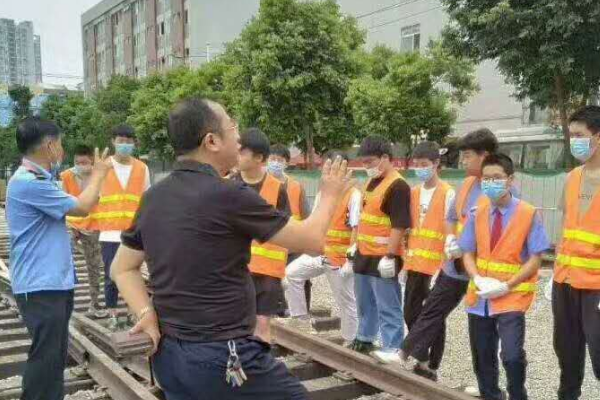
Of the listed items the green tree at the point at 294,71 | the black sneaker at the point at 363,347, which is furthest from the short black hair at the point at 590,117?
the green tree at the point at 294,71

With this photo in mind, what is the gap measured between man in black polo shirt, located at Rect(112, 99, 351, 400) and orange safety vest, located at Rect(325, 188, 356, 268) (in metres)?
3.76

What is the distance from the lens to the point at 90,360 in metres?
5.07

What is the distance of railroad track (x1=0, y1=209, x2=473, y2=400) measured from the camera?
4293 mm

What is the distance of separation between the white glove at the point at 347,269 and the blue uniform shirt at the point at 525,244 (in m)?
1.63

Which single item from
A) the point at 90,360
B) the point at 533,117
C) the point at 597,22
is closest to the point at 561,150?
the point at 533,117

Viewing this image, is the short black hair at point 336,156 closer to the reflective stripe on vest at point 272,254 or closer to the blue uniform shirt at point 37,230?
the reflective stripe on vest at point 272,254

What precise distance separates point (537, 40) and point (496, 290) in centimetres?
1116

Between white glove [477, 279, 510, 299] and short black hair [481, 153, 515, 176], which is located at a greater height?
short black hair [481, 153, 515, 176]

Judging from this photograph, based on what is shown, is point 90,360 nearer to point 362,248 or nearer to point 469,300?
point 362,248

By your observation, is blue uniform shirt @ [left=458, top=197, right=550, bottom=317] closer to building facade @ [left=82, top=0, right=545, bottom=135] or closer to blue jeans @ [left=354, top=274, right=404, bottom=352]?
blue jeans @ [left=354, top=274, right=404, bottom=352]

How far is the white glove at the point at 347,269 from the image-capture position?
5.86 m

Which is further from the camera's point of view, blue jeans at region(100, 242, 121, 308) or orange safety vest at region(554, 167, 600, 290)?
blue jeans at region(100, 242, 121, 308)

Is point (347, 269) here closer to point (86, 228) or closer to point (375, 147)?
point (375, 147)

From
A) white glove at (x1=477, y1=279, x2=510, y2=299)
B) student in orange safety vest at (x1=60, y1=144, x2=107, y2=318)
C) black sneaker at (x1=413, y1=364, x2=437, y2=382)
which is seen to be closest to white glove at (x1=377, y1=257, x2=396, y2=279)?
black sneaker at (x1=413, y1=364, x2=437, y2=382)
